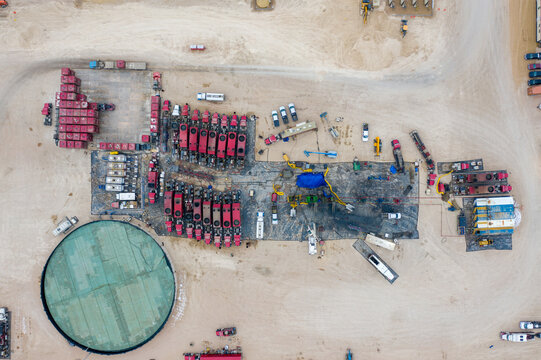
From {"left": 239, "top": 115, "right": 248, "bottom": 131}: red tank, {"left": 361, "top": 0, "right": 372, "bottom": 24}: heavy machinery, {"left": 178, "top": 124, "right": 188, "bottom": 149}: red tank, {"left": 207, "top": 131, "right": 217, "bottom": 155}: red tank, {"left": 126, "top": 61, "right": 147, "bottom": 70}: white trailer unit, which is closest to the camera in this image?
{"left": 178, "top": 124, "right": 188, "bottom": 149}: red tank

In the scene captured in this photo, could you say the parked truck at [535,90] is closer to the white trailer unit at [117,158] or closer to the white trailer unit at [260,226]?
the white trailer unit at [260,226]

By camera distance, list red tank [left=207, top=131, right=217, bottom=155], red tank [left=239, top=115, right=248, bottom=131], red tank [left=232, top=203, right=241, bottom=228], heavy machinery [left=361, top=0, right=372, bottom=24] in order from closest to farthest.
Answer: red tank [left=232, top=203, right=241, bottom=228], red tank [left=207, top=131, right=217, bottom=155], red tank [left=239, top=115, right=248, bottom=131], heavy machinery [left=361, top=0, right=372, bottom=24]

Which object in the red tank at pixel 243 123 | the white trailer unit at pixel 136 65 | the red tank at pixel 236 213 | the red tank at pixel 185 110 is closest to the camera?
the red tank at pixel 236 213

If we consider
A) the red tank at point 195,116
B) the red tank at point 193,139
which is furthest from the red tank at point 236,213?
the red tank at point 195,116

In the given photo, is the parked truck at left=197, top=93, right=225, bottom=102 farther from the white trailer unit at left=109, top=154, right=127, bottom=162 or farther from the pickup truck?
the pickup truck

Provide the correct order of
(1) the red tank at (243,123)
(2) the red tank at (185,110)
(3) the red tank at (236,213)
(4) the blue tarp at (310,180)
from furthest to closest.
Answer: (2) the red tank at (185,110)
(1) the red tank at (243,123)
(4) the blue tarp at (310,180)
(3) the red tank at (236,213)

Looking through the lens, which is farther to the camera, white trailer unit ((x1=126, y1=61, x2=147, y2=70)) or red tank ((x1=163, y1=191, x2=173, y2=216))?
white trailer unit ((x1=126, y1=61, x2=147, y2=70))

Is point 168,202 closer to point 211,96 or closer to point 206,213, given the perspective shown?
point 206,213

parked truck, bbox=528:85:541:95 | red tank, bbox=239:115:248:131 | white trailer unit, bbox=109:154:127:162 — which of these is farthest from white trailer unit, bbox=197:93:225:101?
parked truck, bbox=528:85:541:95
